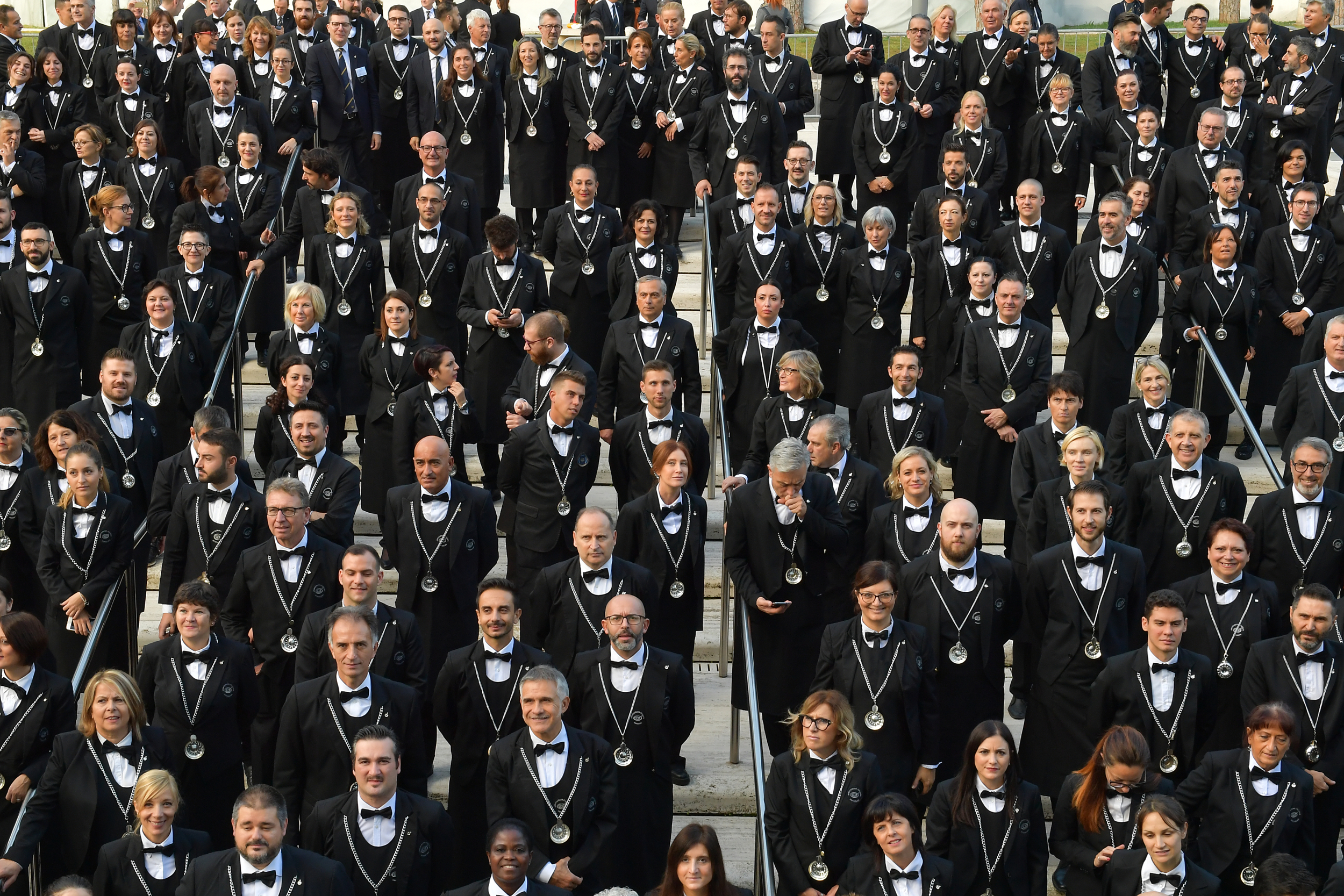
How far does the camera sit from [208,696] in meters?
8.11

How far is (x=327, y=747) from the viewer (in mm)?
7844

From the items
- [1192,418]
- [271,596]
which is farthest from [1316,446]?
[271,596]

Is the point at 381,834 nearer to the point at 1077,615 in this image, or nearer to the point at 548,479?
the point at 548,479

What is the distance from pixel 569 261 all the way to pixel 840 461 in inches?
142

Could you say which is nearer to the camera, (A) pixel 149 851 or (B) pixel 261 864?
(B) pixel 261 864

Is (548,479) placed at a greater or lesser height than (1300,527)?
greater

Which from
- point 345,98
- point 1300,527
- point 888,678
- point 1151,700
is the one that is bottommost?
point 1151,700

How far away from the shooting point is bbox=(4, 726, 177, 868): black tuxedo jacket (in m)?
7.58

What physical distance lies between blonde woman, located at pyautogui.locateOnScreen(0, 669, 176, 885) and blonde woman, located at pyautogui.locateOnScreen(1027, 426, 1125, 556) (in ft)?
14.4

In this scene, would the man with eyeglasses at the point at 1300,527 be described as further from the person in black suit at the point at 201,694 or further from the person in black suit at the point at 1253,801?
the person in black suit at the point at 201,694

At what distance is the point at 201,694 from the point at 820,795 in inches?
110

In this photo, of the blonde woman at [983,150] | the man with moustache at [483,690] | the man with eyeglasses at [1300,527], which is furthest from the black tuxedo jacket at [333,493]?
the blonde woman at [983,150]

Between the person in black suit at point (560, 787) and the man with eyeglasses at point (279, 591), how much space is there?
1.55 meters

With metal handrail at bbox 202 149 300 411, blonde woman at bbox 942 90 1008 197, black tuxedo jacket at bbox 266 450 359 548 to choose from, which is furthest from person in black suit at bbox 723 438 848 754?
blonde woman at bbox 942 90 1008 197
